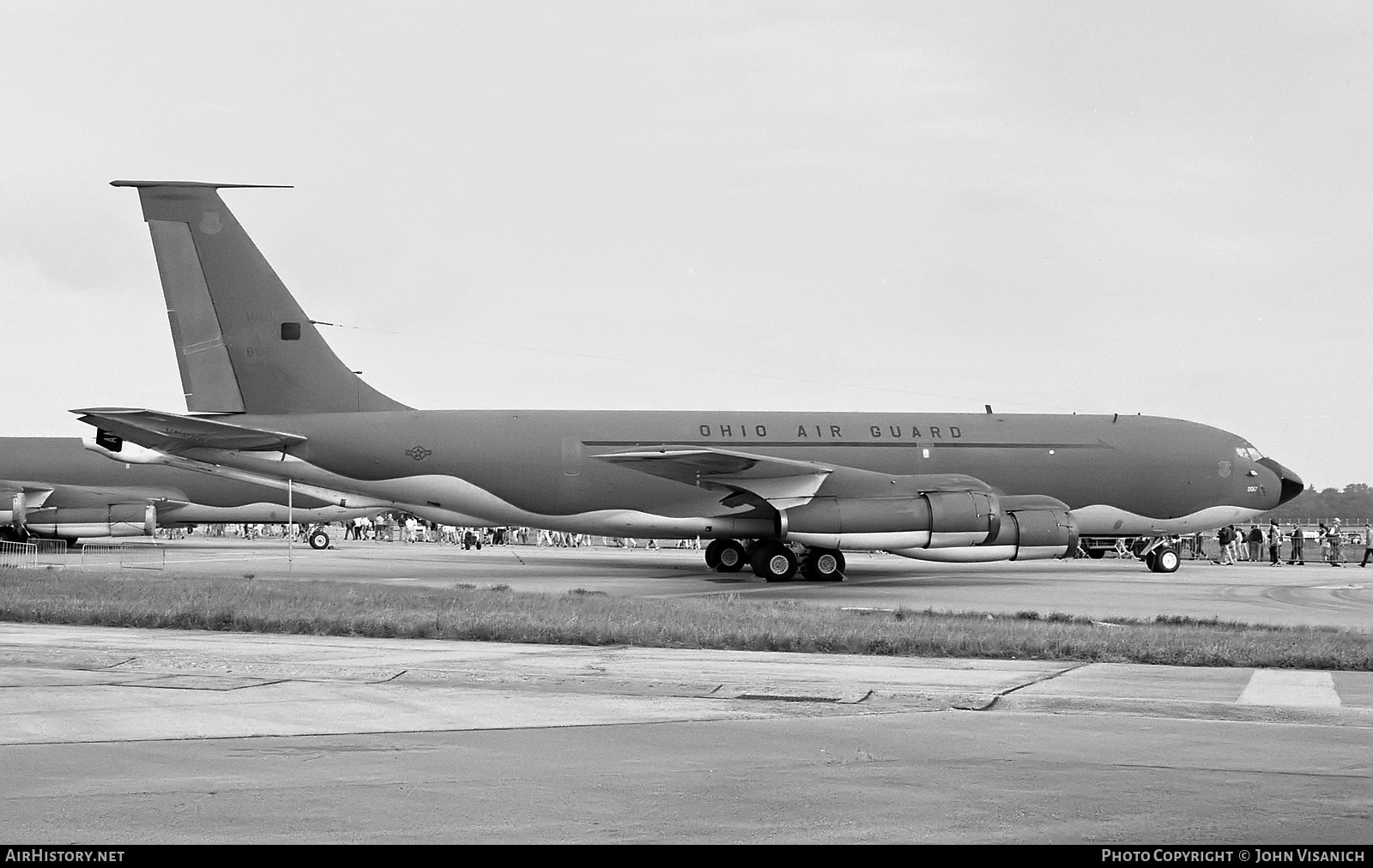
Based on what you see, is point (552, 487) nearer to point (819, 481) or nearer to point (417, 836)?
point (819, 481)

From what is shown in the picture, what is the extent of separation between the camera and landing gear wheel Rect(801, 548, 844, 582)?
2650 centimetres

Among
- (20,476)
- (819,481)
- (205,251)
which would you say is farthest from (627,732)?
(20,476)

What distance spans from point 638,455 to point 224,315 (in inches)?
349

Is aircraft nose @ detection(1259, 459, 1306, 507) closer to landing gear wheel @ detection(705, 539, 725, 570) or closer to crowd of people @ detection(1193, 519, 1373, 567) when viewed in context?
crowd of people @ detection(1193, 519, 1373, 567)

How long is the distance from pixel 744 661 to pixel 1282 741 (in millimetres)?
4906

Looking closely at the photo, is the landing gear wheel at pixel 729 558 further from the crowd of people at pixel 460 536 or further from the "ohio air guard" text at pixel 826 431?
the crowd of people at pixel 460 536

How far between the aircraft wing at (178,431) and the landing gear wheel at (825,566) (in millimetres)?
10593

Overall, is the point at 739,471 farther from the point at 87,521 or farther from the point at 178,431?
the point at 87,521

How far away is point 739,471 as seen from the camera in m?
25.5

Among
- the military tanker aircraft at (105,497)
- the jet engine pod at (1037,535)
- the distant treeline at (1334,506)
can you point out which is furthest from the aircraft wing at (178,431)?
the distant treeline at (1334,506)

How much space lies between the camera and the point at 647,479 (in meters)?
27.0

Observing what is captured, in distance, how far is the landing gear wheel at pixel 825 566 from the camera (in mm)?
26500
